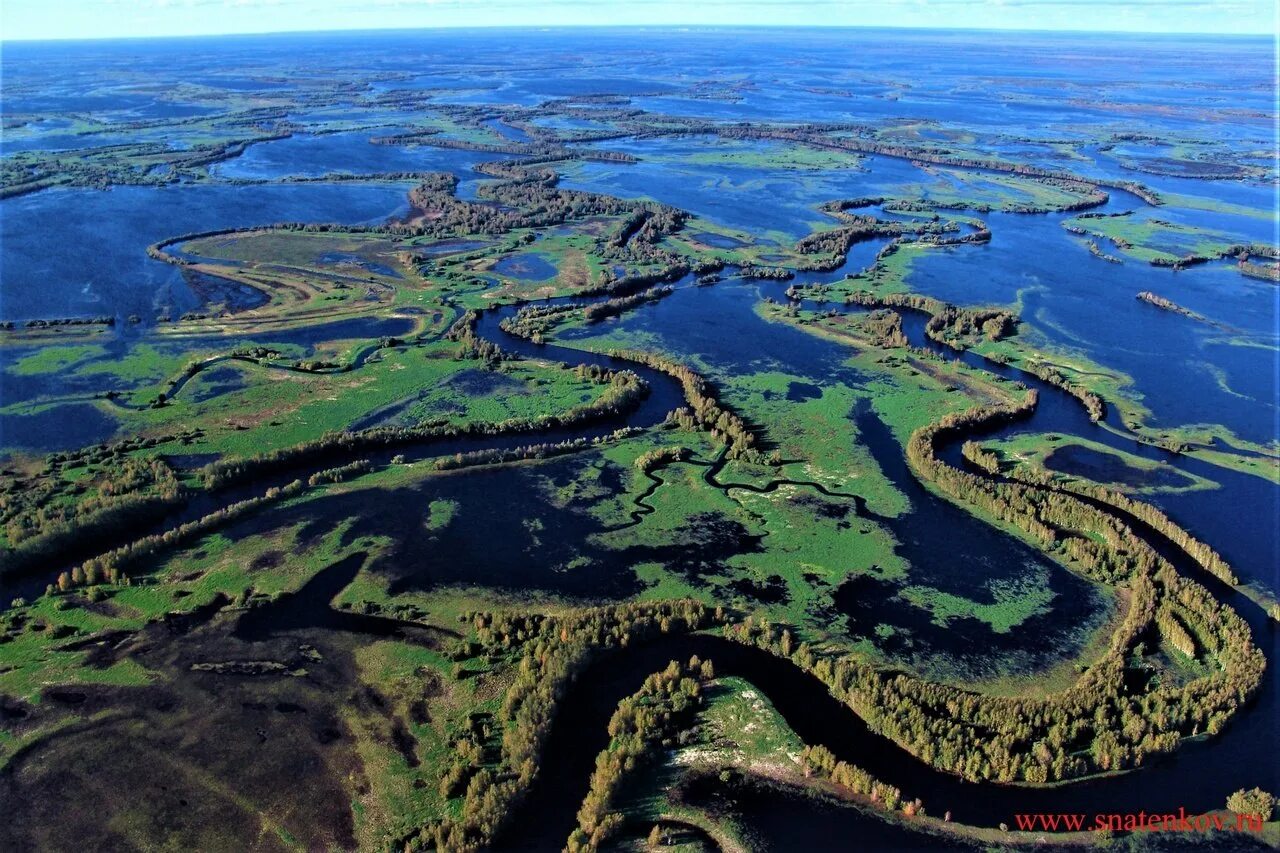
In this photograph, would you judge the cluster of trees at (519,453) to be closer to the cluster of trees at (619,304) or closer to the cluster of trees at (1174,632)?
the cluster of trees at (619,304)

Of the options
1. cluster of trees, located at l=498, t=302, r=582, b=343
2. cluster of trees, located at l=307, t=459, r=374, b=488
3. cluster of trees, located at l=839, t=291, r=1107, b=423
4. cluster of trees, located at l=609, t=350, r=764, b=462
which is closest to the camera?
cluster of trees, located at l=307, t=459, r=374, b=488

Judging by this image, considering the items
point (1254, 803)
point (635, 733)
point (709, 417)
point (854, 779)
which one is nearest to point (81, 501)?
point (635, 733)

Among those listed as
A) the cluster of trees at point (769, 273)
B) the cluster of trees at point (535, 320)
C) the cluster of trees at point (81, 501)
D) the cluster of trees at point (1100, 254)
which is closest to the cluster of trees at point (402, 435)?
the cluster of trees at point (81, 501)

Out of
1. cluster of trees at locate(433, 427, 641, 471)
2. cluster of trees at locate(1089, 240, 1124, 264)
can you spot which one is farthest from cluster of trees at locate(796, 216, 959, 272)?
cluster of trees at locate(433, 427, 641, 471)

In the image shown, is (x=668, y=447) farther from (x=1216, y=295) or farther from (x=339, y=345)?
(x=1216, y=295)

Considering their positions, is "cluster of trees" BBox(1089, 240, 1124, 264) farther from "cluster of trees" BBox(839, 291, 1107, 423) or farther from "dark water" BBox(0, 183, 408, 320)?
"dark water" BBox(0, 183, 408, 320)

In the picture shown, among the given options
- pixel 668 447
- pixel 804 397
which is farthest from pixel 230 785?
pixel 804 397
